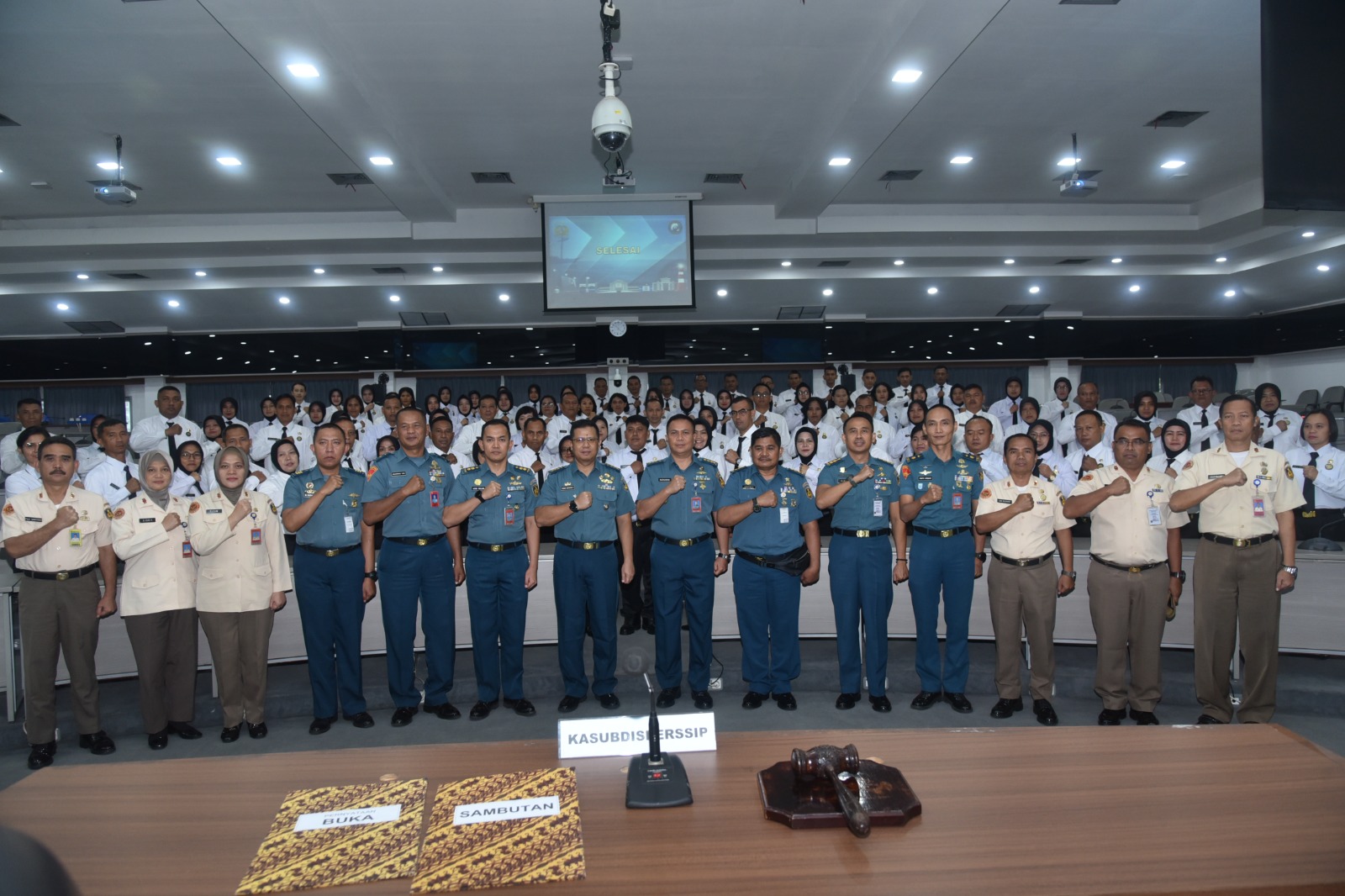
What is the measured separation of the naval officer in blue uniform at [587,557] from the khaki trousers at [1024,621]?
2.04 metres

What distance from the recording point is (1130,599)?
12.5 ft

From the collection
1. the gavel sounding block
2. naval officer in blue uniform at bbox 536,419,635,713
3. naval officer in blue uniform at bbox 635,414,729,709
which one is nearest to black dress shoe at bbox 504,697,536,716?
naval officer in blue uniform at bbox 536,419,635,713

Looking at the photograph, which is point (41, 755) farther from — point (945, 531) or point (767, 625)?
point (945, 531)

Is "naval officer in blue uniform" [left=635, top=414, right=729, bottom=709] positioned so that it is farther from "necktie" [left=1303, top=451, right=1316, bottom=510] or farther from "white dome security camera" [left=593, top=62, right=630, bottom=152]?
"necktie" [left=1303, top=451, right=1316, bottom=510]

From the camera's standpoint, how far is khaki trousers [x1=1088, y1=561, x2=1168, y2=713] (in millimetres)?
3787

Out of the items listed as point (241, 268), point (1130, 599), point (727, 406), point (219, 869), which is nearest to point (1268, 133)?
point (1130, 599)

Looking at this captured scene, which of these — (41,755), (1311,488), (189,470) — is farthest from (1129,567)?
(41,755)

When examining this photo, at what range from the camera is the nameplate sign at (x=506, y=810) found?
1440 millimetres

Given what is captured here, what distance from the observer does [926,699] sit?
13.4 ft

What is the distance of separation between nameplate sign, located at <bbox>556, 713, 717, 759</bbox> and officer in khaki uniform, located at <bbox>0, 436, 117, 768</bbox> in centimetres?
326

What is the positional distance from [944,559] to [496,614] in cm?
250

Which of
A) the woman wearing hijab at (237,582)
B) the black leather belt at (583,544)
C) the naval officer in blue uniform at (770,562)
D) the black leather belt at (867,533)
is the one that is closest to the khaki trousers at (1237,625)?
the black leather belt at (867,533)

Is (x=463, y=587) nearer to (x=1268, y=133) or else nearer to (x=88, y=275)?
(x=1268, y=133)

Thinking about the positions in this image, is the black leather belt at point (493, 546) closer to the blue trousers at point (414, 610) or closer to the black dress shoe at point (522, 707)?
the blue trousers at point (414, 610)
